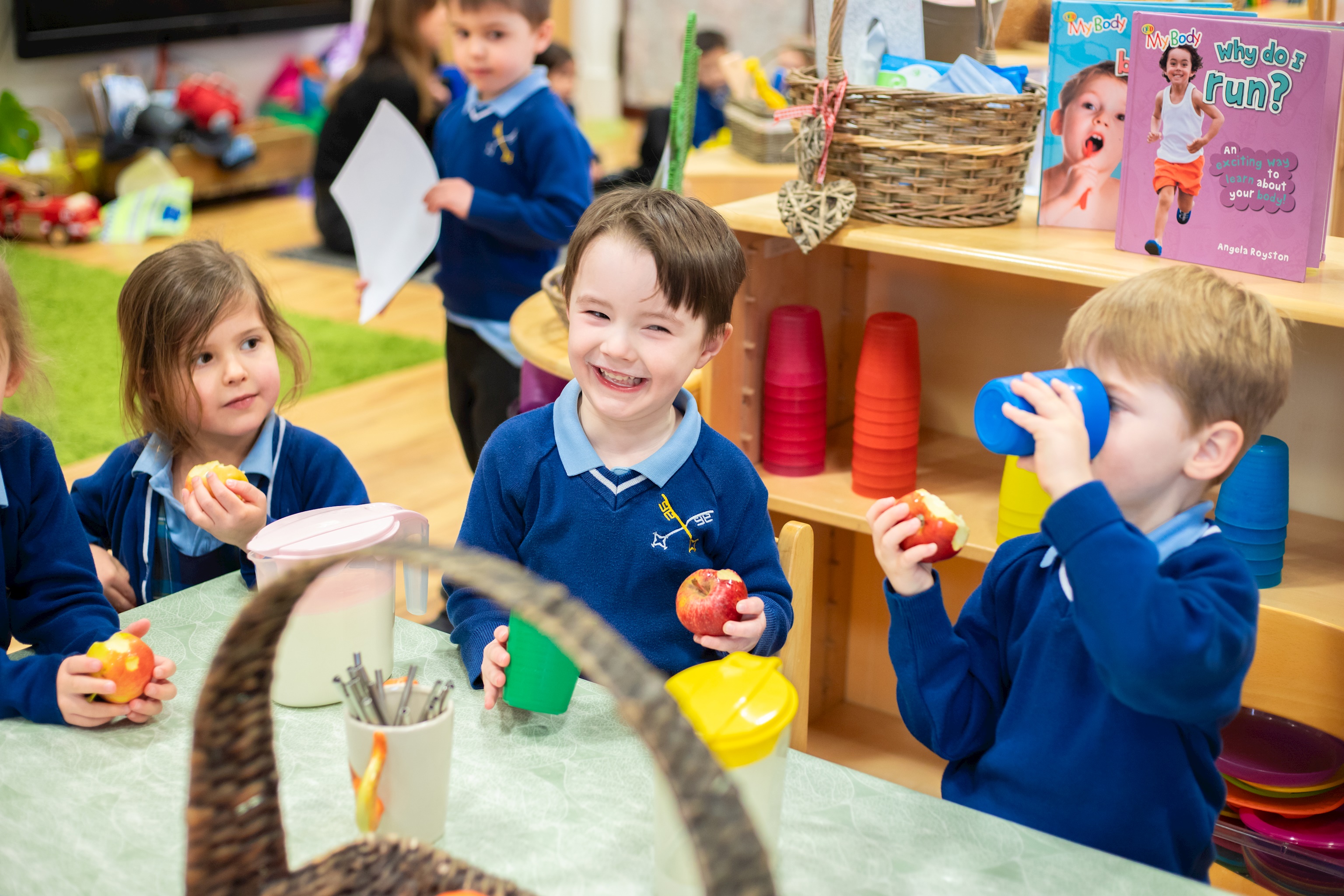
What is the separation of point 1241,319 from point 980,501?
0.85m

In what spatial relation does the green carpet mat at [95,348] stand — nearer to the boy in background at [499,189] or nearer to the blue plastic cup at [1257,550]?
the boy in background at [499,189]

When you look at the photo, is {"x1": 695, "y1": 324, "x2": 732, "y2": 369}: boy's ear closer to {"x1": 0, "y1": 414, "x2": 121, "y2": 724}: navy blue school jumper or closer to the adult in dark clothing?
{"x1": 0, "y1": 414, "x2": 121, "y2": 724}: navy blue school jumper

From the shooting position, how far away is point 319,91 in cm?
664

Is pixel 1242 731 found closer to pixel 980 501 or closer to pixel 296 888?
pixel 980 501

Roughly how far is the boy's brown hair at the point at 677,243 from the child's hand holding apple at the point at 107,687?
1.68 ft

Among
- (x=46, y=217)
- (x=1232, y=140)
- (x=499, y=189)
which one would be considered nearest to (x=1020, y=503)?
(x=1232, y=140)

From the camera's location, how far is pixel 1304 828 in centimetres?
161

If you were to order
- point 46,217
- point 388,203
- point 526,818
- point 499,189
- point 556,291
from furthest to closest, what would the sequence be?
point 46,217 < point 499,189 < point 388,203 < point 556,291 < point 526,818

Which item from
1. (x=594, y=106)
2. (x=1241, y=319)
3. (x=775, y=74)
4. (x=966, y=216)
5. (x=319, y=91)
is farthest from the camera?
(x=594, y=106)

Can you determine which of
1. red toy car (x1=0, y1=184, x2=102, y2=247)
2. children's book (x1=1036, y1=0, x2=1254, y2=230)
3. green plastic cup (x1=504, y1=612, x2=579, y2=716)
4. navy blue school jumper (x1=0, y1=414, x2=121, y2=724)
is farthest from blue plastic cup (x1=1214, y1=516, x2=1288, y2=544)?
red toy car (x1=0, y1=184, x2=102, y2=247)

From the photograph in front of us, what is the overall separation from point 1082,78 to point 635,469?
0.86m

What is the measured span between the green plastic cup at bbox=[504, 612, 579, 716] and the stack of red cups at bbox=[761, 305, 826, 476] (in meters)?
0.90

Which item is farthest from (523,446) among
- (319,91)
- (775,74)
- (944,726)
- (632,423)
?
(319,91)

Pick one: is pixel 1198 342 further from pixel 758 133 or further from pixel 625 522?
pixel 758 133
